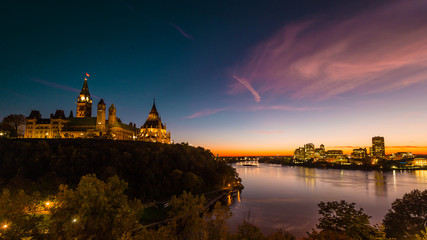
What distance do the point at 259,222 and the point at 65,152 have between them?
55.5m

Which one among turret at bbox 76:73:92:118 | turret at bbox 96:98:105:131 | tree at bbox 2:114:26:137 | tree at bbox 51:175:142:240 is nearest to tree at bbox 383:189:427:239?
tree at bbox 51:175:142:240

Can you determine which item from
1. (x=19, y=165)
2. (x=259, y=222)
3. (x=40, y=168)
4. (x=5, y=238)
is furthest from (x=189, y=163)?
(x=5, y=238)

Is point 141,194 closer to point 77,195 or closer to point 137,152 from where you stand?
point 137,152

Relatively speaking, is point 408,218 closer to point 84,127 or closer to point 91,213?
point 91,213

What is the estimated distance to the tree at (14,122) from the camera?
274 feet

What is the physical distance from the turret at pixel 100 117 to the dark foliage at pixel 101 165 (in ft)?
63.0

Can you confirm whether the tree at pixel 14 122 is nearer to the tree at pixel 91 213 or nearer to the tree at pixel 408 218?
the tree at pixel 91 213

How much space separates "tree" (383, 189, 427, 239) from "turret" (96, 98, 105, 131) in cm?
9206

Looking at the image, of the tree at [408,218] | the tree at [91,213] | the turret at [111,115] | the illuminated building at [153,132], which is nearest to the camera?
the tree at [91,213]

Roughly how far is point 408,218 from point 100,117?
311 feet

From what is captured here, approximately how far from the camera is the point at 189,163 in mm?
78125

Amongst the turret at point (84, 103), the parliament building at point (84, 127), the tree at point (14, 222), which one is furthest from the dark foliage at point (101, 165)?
the turret at point (84, 103)

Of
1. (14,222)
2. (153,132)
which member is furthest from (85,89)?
(14,222)

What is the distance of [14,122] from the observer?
3366 inches
